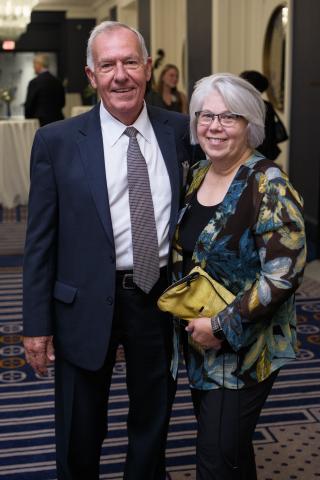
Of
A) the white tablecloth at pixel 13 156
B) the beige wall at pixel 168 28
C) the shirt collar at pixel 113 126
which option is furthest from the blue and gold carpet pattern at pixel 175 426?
the beige wall at pixel 168 28

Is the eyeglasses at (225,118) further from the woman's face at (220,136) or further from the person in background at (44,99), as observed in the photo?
the person in background at (44,99)

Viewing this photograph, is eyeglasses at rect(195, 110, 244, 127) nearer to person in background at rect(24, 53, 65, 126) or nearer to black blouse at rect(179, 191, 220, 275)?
black blouse at rect(179, 191, 220, 275)

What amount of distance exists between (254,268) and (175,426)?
1.52 meters

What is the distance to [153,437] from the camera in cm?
227

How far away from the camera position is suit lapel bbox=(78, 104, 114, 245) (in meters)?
1.99

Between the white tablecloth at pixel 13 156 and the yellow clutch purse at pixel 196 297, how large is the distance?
734 cm

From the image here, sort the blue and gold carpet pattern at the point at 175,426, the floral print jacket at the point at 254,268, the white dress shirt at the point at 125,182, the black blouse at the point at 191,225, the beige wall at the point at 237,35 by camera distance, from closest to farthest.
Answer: the floral print jacket at the point at 254,268 → the black blouse at the point at 191,225 → the white dress shirt at the point at 125,182 → the blue and gold carpet pattern at the point at 175,426 → the beige wall at the point at 237,35

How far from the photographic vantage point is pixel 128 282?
2.08 meters

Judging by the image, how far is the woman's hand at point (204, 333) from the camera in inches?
72.7

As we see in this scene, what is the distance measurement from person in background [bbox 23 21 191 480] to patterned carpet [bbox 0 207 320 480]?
70 cm

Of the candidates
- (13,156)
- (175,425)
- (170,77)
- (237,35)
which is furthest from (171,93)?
(175,425)

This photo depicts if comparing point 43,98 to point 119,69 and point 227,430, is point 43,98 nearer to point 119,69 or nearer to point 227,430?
point 119,69

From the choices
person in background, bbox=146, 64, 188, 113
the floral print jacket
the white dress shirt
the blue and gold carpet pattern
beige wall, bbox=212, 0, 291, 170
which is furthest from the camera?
beige wall, bbox=212, 0, 291, 170

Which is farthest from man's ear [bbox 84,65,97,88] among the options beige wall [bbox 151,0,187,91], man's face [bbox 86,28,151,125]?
beige wall [bbox 151,0,187,91]
